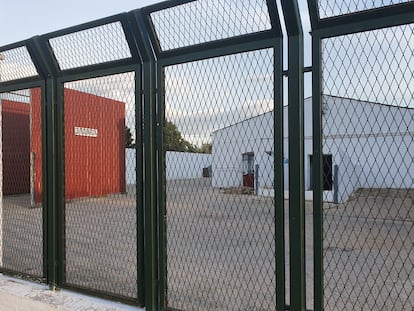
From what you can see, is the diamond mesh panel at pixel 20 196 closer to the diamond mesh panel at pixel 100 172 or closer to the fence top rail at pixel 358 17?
the diamond mesh panel at pixel 100 172

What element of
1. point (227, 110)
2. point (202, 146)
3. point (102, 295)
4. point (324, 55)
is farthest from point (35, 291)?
point (324, 55)

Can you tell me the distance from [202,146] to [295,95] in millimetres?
817

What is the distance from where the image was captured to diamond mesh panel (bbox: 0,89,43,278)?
5293mm

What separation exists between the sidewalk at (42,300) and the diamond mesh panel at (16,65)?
1996 millimetres

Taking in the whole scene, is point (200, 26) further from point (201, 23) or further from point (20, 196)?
point (20, 196)

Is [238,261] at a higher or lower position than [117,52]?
lower

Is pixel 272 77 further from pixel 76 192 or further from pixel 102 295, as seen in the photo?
pixel 76 192

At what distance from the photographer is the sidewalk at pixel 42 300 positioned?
10.6 ft

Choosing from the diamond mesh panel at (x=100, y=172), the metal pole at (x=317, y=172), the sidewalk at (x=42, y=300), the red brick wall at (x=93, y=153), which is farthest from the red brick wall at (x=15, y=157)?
the metal pole at (x=317, y=172)

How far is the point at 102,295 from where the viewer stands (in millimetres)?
3330

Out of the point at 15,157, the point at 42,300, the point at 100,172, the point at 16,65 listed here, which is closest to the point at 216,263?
the point at 100,172

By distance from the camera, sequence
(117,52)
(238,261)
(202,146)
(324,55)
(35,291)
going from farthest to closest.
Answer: (238,261)
(35,291)
(117,52)
(202,146)
(324,55)

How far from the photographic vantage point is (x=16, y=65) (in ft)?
13.1

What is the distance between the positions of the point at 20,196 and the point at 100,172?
3223 mm
